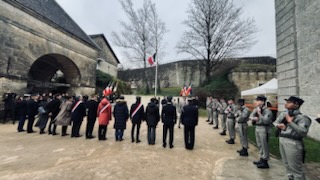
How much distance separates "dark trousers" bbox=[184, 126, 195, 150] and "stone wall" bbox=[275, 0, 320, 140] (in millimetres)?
4813

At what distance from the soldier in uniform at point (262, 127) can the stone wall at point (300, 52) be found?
3.85 meters

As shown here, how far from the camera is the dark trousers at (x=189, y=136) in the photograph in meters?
5.81

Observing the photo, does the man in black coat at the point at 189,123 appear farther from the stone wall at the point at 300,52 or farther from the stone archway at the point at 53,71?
the stone archway at the point at 53,71

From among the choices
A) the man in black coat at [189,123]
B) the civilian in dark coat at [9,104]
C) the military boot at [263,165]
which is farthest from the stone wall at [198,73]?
the civilian in dark coat at [9,104]

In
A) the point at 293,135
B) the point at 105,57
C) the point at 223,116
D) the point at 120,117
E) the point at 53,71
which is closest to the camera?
the point at 293,135

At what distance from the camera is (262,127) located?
4.41m

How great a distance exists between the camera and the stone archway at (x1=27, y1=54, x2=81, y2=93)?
52.5 feet

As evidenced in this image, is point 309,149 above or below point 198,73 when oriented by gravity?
below

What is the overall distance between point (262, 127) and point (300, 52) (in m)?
5.20

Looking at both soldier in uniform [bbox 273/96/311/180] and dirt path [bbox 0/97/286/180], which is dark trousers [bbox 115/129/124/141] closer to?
dirt path [bbox 0/97/286/180]

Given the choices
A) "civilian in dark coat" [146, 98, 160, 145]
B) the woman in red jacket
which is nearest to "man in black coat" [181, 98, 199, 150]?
"civilian in dark coat" [146, 98, 160, 145]

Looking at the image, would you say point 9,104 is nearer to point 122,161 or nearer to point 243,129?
point 122,161

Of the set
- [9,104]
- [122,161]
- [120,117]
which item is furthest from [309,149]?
[9,104]

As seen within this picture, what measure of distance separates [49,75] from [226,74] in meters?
20.3
